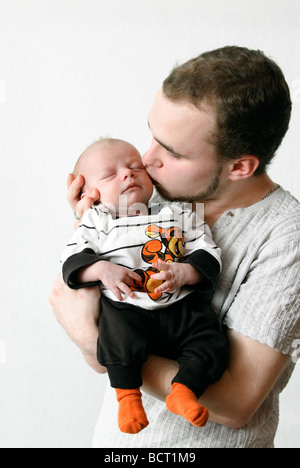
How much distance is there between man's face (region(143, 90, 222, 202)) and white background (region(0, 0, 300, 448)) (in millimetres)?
1129

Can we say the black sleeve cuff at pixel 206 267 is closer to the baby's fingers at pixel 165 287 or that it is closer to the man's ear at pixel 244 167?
the baby's fingers at pixel 165 287

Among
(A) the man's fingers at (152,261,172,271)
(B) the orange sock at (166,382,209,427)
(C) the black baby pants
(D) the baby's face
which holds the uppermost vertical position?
(D) the baby's face

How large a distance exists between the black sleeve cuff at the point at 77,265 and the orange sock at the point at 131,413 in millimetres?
273

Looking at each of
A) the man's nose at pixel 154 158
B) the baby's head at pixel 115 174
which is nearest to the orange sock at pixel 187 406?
the baby's head at pixel 115 174

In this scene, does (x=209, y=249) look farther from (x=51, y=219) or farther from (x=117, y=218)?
(x=51, y=219)

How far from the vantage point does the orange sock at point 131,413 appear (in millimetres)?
1264

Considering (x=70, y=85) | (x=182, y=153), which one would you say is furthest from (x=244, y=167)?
(x=70, y=85)

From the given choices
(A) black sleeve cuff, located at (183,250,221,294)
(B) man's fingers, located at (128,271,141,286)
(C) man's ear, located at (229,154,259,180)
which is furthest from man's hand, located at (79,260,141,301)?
(C) man's ear, located at (229,154,259,180)

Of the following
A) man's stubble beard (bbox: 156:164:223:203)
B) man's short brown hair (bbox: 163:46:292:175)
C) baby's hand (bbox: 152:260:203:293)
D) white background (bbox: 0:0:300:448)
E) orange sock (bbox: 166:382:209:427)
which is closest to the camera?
orange sock (bbox: 166:382:209:427)

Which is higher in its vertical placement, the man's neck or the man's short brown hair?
the man's short brown hair

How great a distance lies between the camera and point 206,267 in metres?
1.38

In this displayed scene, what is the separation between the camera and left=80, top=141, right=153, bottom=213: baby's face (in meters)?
1.53

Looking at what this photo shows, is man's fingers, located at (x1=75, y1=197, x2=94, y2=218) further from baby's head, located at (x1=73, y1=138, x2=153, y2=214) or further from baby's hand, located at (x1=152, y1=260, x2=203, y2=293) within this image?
baby's hand, located at (x1=152, y1=260, x2=203, y2=293)

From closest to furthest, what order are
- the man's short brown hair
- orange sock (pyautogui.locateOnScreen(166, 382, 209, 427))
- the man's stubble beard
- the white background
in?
orange sock (pyautogui.locateOnScreen(166, 382, 209, 427)) → the man's short brown hair → the man's stubble beard → the white background
